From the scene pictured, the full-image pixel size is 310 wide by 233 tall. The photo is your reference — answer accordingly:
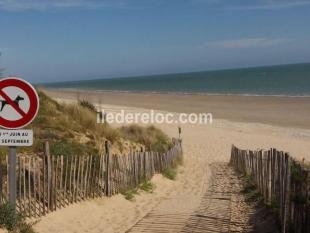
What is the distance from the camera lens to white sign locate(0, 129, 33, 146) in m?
6.38

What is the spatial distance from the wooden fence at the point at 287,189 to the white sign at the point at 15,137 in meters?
3.58

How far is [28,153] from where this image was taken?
1053 centimetres

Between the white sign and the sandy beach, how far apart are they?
2063 millimetres

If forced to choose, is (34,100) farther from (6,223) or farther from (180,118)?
(180,118)

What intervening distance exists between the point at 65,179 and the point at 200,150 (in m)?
16.5

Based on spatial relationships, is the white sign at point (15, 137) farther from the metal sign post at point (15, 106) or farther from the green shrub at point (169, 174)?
the green shrub at point (169, 174)

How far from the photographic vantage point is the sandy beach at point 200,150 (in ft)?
30.8

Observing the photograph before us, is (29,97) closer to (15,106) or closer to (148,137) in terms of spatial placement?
(15,106)

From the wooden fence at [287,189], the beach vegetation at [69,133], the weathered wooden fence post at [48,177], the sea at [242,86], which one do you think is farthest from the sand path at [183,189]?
the sea at [242,86]

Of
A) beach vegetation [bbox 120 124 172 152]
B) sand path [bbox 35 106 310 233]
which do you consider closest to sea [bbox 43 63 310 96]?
sand path [bbox 35 106 310 233]

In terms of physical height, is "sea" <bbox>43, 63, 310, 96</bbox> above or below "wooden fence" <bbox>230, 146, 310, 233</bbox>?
above

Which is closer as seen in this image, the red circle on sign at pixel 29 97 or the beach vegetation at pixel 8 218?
the red circle on sign at pixel 29 97

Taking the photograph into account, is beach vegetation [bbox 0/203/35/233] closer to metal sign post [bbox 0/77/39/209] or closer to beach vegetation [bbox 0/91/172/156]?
metal sign post [bbox 0/77/39/209]

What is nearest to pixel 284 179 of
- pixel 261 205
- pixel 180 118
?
pixel 261 205
